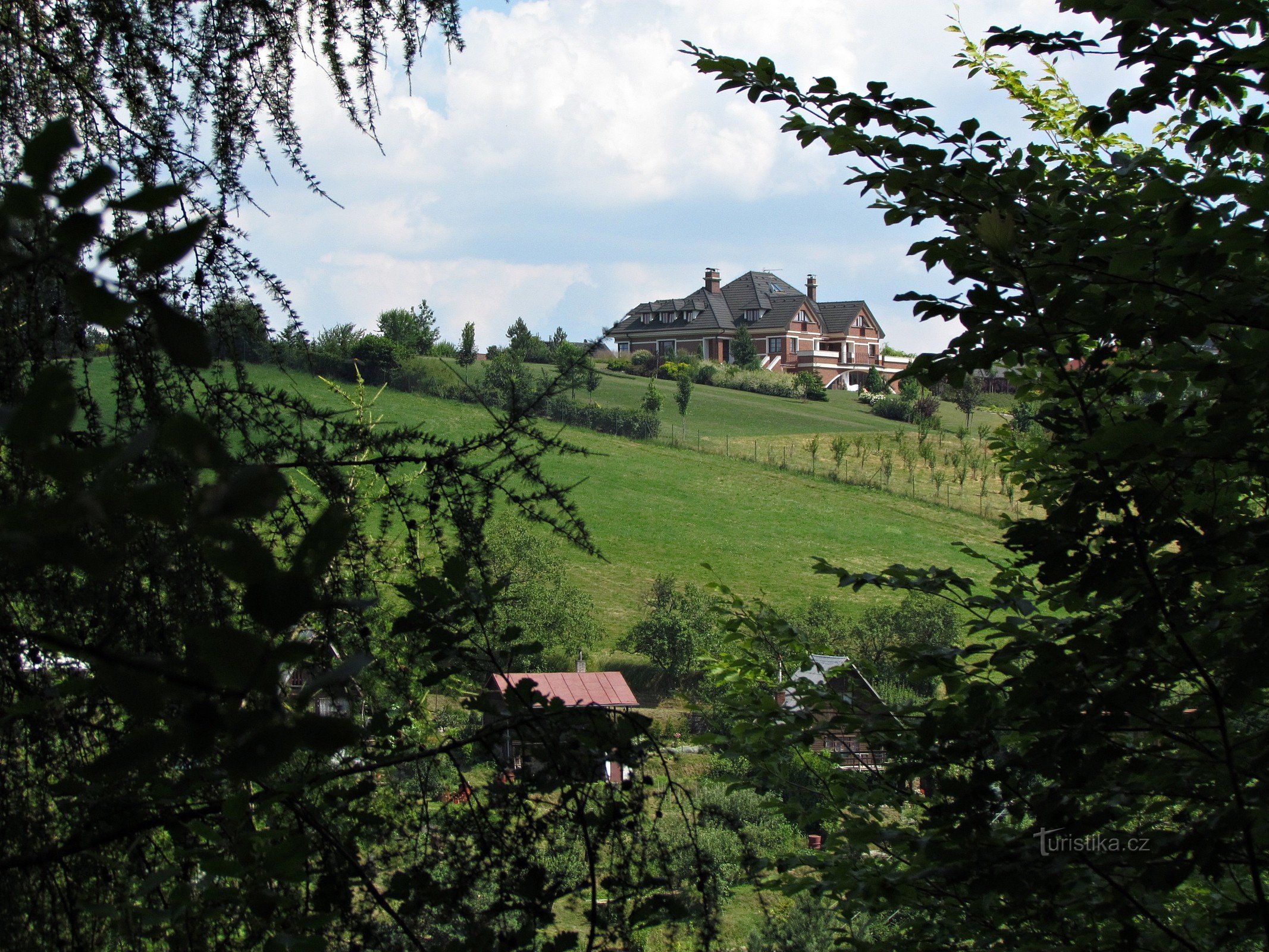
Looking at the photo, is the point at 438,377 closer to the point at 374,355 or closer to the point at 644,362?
the point at 374,355

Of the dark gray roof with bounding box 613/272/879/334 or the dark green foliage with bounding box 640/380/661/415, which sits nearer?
the dark green foliage with bounding box 640/380/661/415

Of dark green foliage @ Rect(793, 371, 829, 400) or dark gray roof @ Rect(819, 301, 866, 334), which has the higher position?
dark gray roof @ Rect(819, 301, 866, 334)

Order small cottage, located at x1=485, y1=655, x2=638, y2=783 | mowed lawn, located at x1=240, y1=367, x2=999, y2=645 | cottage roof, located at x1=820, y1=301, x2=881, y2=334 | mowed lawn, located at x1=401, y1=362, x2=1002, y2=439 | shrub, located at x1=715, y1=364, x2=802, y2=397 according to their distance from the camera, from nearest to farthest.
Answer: small cottage, located at x1=485, y1=655, x2=638, y2=783 → mowed lawn, located at x1=240, y1=367, x2=999, y2=645 → mowed lawn, located at x1=401, y1=362, x2=1002, y2=439 → shrub, located at x1=715, y1=364, x2=802, y2=397 → cottage roof, located at x1=820, y1=301, x2=881, y2=334

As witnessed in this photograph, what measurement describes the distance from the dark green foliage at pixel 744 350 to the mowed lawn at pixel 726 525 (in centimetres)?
2148

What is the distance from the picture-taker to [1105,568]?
2062 millimetres

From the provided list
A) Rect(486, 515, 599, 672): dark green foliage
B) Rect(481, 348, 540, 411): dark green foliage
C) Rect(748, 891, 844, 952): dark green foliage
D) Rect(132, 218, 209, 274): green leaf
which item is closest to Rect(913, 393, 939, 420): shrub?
Rect(486, 515, 599, 672): dark green foliage

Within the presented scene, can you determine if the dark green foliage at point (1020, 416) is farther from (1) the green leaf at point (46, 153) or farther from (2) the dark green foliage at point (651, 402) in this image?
(2) the dark green foliage at point (651, 402)

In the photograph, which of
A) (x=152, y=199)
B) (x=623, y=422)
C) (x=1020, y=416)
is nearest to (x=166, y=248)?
(x=152, y=199)

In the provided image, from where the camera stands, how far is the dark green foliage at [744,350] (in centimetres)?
6021

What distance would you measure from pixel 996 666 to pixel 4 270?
7.24 feet

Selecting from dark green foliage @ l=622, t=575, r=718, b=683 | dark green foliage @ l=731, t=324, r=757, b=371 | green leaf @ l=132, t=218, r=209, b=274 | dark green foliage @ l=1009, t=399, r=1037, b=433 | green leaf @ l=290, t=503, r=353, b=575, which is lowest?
dark green foliage @ l=622, t=575, r=718, b=683

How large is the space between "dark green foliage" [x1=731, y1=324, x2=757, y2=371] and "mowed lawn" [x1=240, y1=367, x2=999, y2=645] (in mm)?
21478

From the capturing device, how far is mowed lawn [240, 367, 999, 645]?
28328 millimetres

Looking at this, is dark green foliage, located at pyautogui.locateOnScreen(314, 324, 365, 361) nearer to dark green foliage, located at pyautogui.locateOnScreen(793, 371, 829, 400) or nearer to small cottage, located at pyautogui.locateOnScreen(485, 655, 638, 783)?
small cottage, located at pyautogui.locateOnScreen(485, 655, 638, 783)
